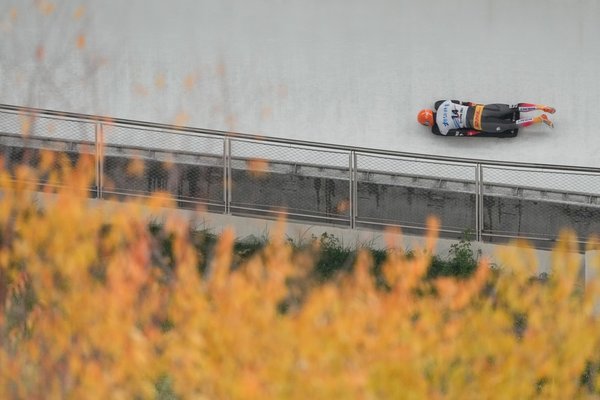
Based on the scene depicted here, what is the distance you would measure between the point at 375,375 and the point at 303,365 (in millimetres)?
479

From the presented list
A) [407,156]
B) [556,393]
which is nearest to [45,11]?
[407,156]

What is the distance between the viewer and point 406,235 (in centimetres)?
1359

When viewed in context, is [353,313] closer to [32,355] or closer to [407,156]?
[32,355]

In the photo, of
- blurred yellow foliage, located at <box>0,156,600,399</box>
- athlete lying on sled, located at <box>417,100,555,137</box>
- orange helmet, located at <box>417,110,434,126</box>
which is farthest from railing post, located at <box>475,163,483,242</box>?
orange helmet, located at <box>417,110,434,126</box>

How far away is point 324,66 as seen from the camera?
52.0ft

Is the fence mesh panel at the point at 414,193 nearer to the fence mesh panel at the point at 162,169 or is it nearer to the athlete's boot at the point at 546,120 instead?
the fence mesh panel at the point at 162,169

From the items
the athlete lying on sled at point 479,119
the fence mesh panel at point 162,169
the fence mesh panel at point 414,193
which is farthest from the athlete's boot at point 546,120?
the fence mesh panel at point 162,169

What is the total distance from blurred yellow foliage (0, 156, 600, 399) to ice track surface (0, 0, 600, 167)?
225 cm

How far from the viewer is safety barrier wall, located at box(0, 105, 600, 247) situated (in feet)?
43.9

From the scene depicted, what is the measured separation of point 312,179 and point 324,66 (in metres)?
2.43

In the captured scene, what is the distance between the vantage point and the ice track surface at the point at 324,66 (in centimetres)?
1555

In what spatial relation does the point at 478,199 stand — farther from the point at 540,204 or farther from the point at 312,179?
the point at 312,179

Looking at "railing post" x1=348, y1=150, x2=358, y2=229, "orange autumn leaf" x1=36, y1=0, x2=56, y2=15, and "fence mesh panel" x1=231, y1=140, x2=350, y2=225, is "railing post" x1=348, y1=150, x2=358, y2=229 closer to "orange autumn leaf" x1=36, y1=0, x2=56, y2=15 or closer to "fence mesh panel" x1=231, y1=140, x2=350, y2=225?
"fence mesh panel" x1=231, y1=140, x2=350, y2=225

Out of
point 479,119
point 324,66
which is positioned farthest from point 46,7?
point 479,119
